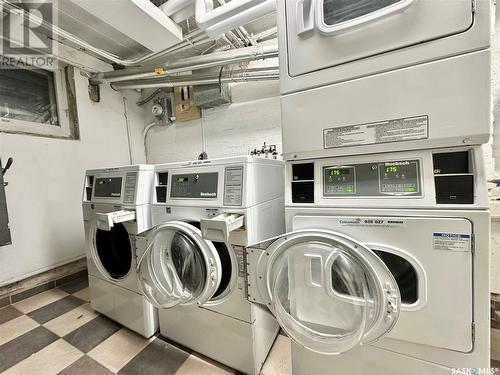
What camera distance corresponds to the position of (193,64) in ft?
6.18

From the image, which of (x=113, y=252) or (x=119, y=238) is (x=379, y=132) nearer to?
(x=119, y=238)

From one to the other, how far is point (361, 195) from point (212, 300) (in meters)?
0.95

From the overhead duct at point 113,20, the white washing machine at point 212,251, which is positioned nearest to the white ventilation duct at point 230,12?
the overhead duct at point 113,20

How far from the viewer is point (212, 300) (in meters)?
1.16

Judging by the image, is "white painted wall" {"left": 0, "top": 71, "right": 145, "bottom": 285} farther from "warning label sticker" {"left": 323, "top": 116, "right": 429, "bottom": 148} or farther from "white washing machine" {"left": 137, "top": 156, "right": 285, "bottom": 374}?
"warning label sticker" {"left": 323, "top": 116, "right": 429, "bottom": 148}

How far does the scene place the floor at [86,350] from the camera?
3.91ft

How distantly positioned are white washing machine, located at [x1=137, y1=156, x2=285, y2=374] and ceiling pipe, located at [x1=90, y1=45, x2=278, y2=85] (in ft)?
3.30

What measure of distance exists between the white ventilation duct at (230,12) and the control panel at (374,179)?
3.65 ft

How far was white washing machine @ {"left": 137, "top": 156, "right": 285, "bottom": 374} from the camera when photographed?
1.04 m

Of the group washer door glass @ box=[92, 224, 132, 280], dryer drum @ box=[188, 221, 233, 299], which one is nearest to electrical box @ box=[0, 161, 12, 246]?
washer door glass @ box=[92, 224, 132, 280]

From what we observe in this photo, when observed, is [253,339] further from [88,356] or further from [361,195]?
[88,356]

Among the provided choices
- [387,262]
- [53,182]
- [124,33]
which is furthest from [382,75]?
[53,182]

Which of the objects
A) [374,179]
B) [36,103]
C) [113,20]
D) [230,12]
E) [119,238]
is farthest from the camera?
[36,103]

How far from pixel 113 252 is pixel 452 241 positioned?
6.39ft
